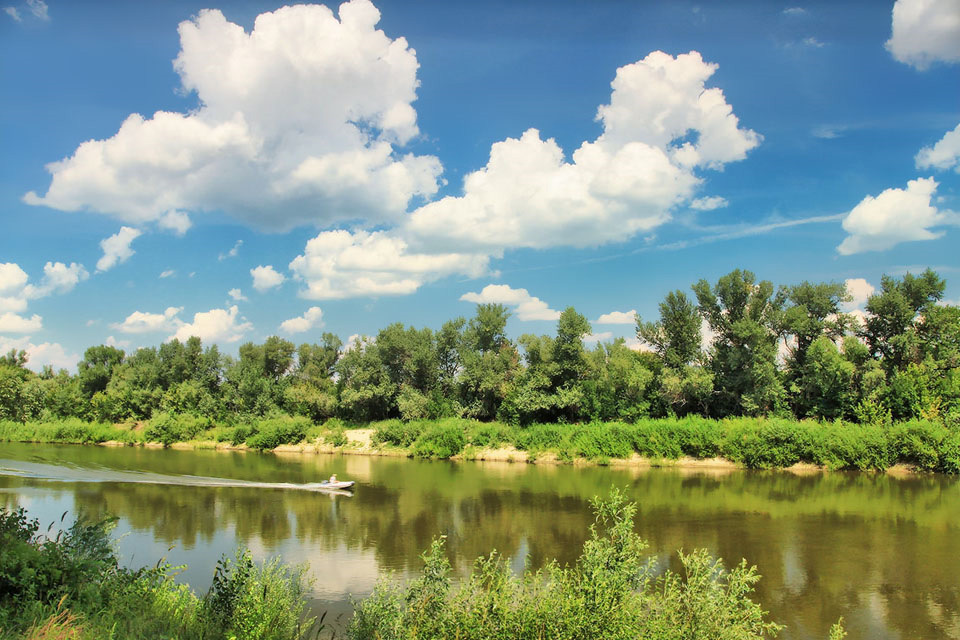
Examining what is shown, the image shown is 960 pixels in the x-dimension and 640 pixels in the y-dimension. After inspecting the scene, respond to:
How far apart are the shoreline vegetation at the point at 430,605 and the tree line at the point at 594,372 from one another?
4122 cm

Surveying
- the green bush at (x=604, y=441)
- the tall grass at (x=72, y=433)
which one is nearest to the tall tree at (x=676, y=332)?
the green bush at (x=604, y=441)

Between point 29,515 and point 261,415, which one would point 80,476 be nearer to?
point 29,515

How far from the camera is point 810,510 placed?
95.2 ft

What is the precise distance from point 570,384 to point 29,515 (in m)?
39.6

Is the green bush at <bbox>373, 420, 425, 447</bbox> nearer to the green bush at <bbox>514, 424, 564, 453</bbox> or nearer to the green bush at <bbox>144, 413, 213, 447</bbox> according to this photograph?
the green bush at <bbox>514, 424, 564, 453</bbox>

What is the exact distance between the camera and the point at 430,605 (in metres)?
8.88

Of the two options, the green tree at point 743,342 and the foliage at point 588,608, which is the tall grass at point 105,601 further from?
the green tree at point 743,342

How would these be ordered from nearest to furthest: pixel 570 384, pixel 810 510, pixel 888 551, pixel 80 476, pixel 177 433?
pixel 888 551 < pixel 810 510 < pixel 80 476 < pixel 570 384 < pixel 177 433

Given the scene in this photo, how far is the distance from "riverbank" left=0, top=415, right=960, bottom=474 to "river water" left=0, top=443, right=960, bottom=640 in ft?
7.87

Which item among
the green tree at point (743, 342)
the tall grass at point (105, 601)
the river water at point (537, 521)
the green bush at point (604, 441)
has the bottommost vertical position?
the river water at point (537, 521)

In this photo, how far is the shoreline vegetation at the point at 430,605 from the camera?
8.10 metres

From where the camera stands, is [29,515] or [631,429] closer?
[29,515]

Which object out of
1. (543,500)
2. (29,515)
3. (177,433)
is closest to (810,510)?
(543,500)

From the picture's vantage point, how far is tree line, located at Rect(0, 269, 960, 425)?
43.4m
